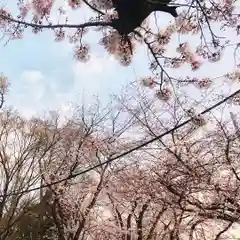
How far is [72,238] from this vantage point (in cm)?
1022

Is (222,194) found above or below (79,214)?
below

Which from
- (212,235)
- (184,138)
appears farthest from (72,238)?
(184,138)

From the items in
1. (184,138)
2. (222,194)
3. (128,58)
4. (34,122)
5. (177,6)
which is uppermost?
(34,122)

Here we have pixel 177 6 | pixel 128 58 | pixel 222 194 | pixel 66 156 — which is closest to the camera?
pixel 177 6

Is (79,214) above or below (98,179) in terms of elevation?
below

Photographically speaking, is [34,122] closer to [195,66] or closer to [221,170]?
[221,170]

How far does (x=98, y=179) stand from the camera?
10.4m

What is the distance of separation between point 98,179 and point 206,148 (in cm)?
430

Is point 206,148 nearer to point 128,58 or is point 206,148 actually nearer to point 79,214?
point 128,58

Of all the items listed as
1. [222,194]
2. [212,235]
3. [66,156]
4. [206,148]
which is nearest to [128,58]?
[222,194]

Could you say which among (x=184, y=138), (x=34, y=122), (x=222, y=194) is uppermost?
(x=34, y=122)

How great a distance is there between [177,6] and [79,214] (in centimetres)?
872

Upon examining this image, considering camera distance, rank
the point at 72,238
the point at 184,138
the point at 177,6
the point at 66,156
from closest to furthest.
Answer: the point at 177,6 < the point at 184,138 < the point at 72,238 < the point at 66,156

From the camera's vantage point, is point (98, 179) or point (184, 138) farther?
point (98, 179)
